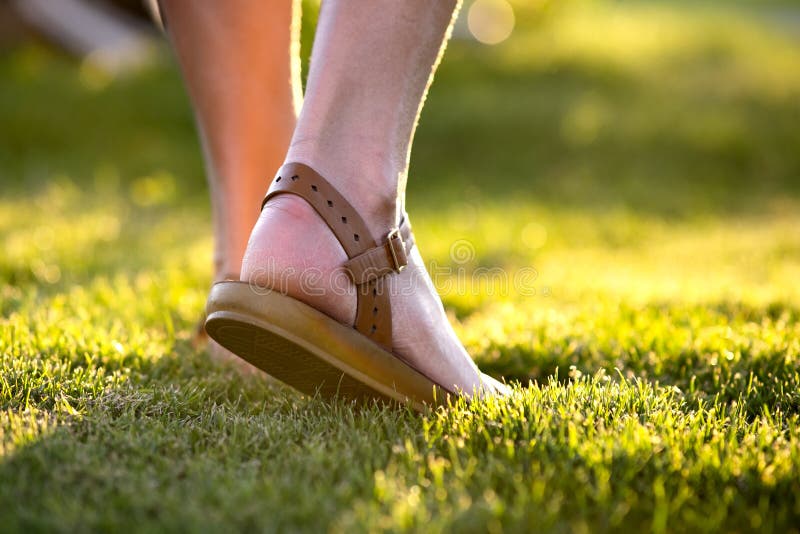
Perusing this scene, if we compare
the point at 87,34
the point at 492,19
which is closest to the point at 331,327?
the point at 87,34

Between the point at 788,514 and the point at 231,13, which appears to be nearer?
the point at 788,514

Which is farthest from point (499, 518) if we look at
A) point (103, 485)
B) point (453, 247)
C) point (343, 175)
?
point (453, 247)

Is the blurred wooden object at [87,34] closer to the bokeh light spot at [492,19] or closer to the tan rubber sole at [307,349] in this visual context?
the bokeh light spot at [492,19]

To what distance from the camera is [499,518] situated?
46.5 inches

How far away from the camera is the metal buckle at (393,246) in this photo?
1.64 metres

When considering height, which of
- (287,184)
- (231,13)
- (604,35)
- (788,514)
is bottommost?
(788,514)

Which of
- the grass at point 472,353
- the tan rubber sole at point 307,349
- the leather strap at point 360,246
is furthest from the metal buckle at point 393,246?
the grass at point 472,353

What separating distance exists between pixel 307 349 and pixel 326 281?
0.48 feet

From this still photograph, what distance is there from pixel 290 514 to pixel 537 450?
0.45 meters

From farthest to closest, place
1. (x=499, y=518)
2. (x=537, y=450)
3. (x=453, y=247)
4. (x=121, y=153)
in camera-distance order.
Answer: (x=121, y=153) → (x=453, y=247) → (x=537, y=450) → (x=499, y=518)

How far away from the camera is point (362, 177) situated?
1614 mm

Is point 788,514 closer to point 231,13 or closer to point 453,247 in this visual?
point 231,13

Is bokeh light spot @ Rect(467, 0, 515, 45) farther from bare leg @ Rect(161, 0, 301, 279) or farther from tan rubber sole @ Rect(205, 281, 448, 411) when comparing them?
tan rubber sole @ Rect(205, 281, 448, 411)

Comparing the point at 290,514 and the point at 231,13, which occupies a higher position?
the point at 231,13
